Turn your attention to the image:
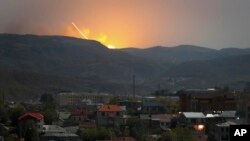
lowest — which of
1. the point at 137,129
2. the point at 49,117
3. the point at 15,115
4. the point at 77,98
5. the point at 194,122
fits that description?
the point at 137,129

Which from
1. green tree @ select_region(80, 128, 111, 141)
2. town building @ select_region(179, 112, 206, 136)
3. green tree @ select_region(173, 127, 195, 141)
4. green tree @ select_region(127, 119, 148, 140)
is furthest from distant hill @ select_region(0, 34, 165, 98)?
green tree @ select_region(173, 127, 195, 141)

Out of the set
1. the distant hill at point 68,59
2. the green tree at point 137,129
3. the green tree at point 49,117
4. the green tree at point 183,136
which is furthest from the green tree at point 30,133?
the distant hill at point 68,59

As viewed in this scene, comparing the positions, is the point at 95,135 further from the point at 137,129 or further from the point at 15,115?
Answer: the point at 15,115

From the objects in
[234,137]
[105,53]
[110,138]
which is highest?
[105,53]

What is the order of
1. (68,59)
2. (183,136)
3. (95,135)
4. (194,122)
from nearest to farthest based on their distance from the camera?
(183,136) → (95,135) → (194,122) → (68,59)

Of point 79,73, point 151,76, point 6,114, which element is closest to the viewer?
point 6,114

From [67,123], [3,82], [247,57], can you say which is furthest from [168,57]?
[67,123]

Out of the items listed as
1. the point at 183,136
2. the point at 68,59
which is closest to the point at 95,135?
the point at 183,136

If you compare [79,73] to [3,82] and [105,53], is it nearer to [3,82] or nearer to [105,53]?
[105,53]
